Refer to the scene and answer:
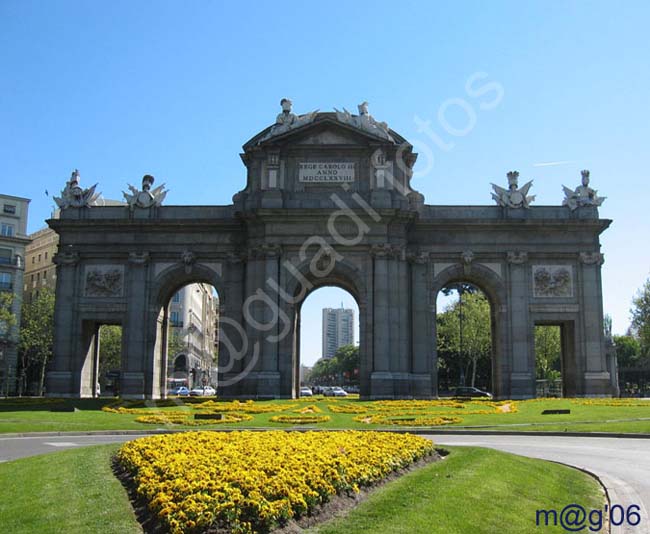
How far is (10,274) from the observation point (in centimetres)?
9138

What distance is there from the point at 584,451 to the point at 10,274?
8178 cm

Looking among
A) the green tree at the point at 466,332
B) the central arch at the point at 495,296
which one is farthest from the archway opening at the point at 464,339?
the central arch at the point at 495,296

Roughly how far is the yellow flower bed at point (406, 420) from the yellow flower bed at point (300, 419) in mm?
1700

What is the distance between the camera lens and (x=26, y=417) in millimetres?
37719

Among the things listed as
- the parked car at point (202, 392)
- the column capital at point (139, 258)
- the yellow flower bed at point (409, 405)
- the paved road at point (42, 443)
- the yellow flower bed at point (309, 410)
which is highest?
the column capital at point (139, 258)

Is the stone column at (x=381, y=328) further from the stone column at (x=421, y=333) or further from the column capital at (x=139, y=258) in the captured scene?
the column capital at (x=139, y=258)

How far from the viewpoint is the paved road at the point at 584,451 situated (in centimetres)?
1564

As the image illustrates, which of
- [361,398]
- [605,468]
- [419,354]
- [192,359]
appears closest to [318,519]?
[605,468]

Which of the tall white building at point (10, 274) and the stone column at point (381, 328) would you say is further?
the tall white building at point (10, 274)

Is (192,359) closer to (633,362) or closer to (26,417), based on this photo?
(633,362)

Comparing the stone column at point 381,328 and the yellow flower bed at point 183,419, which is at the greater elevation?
the stone column at point 381,328

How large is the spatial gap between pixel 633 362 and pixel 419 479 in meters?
144

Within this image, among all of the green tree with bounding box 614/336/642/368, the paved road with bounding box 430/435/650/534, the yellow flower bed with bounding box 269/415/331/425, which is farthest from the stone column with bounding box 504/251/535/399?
the green tree with bounding box 614/336/642/368

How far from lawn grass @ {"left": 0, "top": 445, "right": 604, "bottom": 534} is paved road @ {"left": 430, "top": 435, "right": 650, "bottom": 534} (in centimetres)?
60
